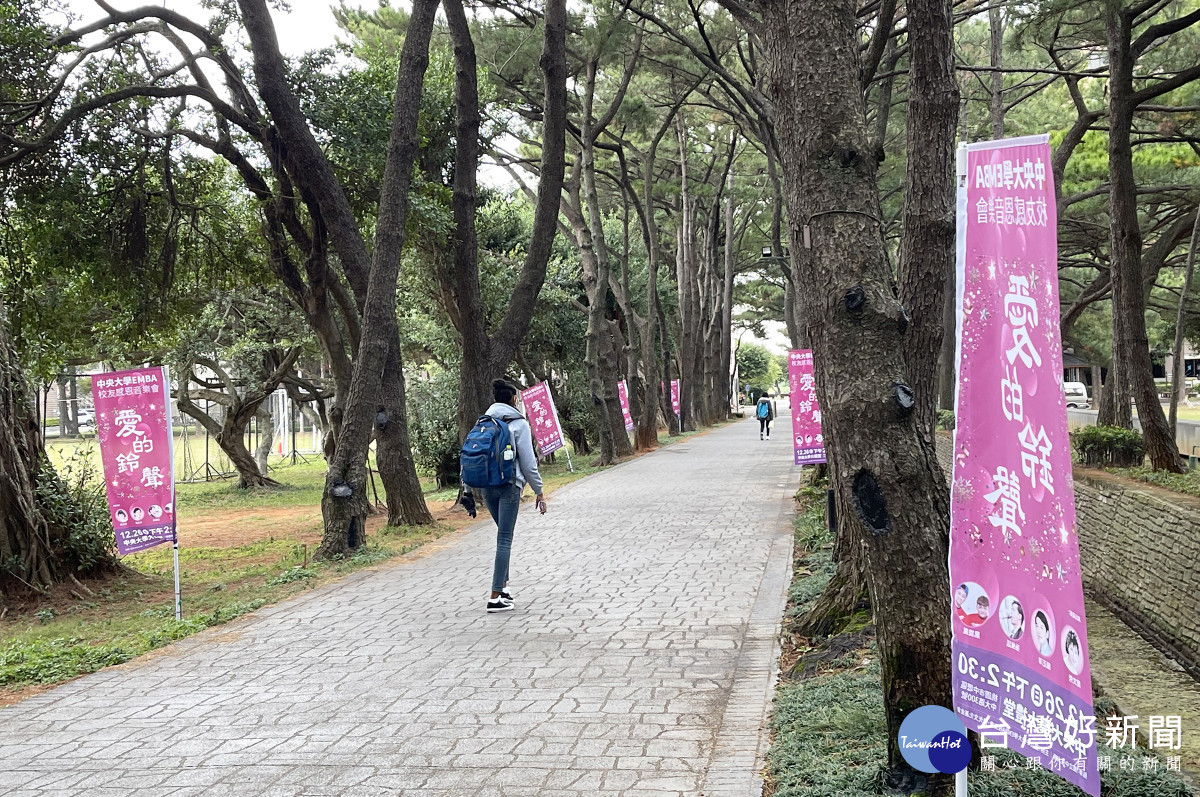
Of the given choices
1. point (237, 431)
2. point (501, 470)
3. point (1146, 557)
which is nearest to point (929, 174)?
point (1146, 557)

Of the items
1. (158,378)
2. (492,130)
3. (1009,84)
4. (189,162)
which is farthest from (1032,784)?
(1009,84)

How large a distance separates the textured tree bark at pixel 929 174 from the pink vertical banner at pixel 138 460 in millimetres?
5908

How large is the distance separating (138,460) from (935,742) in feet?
23.8

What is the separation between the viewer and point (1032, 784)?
12.7 ft

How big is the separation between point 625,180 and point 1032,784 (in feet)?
76.9

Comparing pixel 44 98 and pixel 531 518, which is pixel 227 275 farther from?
pixel 531 518

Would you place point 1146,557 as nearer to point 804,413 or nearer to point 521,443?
point 521,443

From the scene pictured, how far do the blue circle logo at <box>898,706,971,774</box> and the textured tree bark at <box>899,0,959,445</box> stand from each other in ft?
9.45

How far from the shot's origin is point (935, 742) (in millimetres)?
3129

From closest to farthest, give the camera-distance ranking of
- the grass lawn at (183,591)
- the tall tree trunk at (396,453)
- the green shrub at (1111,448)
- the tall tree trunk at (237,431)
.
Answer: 1. the grass lawn at (183,591)
2. the green shrub at (1111,448)
3. the tall tree trunk at (396,453)
4. the tall tree trunk at (237,431)

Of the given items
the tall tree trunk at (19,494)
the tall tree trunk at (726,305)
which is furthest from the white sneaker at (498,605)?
the tall tree trunk at (726,305)

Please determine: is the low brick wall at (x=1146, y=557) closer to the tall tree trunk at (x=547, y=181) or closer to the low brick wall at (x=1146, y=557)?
the low brick wall at (x=1146, y=557)

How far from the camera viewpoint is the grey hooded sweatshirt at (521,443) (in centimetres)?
812

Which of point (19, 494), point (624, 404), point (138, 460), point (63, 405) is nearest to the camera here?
point (138, 460)
